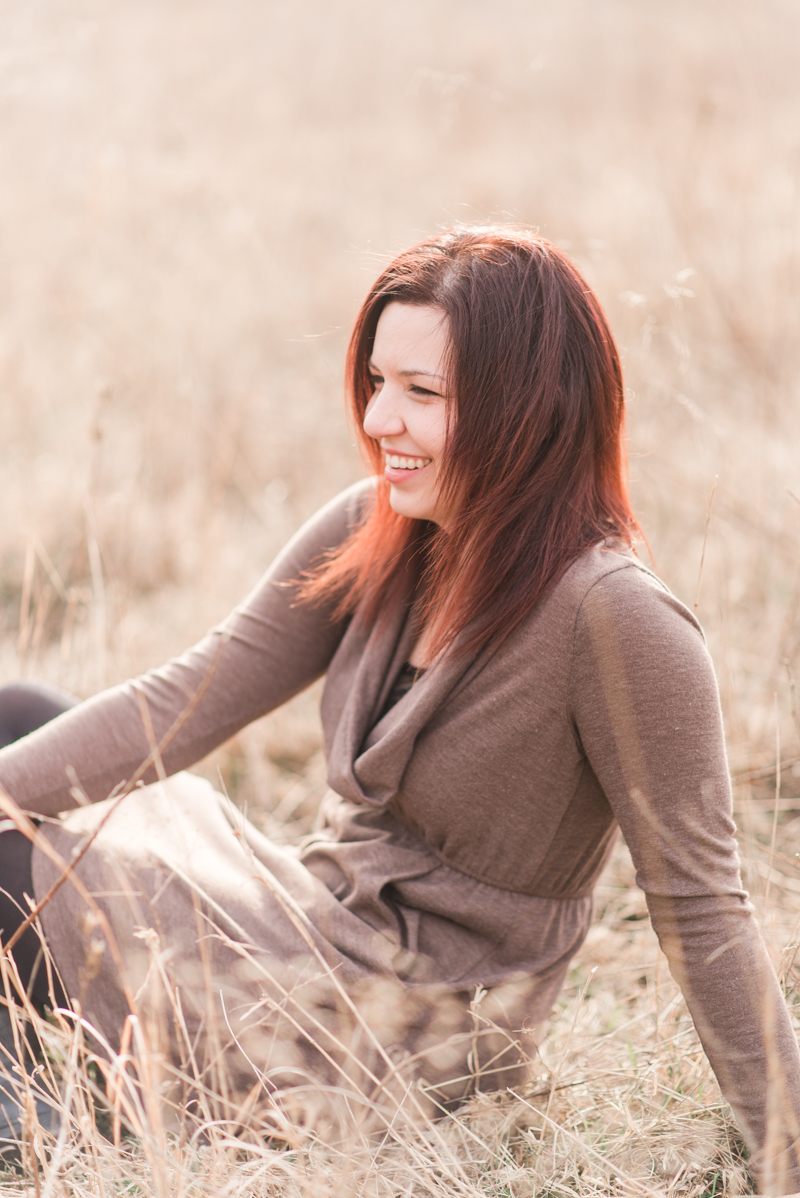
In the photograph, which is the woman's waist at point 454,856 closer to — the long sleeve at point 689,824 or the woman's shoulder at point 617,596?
the long sleeve at point 689,824

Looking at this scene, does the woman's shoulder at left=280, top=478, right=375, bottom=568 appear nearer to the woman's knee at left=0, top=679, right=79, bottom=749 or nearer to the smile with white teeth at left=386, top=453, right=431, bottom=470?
the smile with white teeth at left=386, top=453, right=431, bottom=470

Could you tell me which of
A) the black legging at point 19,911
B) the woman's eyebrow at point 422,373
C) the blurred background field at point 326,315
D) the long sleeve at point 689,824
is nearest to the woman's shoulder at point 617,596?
the long sleeve at point 689,824

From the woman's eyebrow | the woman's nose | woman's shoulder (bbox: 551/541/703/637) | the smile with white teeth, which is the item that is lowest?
woman's shoulder (bbox: 551/541/703/637)

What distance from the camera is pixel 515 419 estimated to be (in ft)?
3.99

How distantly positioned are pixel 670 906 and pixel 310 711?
62.8 inches

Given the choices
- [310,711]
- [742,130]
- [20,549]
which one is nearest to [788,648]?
[310,711]

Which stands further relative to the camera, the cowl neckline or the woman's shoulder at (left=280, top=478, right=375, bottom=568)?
→ the woman's shoulder at (left=280, top=478, right=375, bottom=568)

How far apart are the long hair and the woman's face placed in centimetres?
2

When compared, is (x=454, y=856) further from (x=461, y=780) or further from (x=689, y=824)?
(x=689, y=824)

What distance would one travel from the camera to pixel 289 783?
8.00ft

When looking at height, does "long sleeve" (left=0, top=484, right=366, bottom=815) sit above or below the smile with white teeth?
below

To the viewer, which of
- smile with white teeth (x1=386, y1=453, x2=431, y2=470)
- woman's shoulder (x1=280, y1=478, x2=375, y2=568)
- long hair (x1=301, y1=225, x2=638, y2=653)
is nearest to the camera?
long hair (x1=301, y1=225, x2=638, y2=653)

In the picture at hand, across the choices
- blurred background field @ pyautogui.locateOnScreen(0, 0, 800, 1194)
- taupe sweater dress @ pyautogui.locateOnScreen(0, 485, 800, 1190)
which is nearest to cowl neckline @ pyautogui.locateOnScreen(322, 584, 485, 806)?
taupe sweater dress @ pyautogui.locateOnScreen(0, 485, 800, 1190)

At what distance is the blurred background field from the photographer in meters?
2.01
